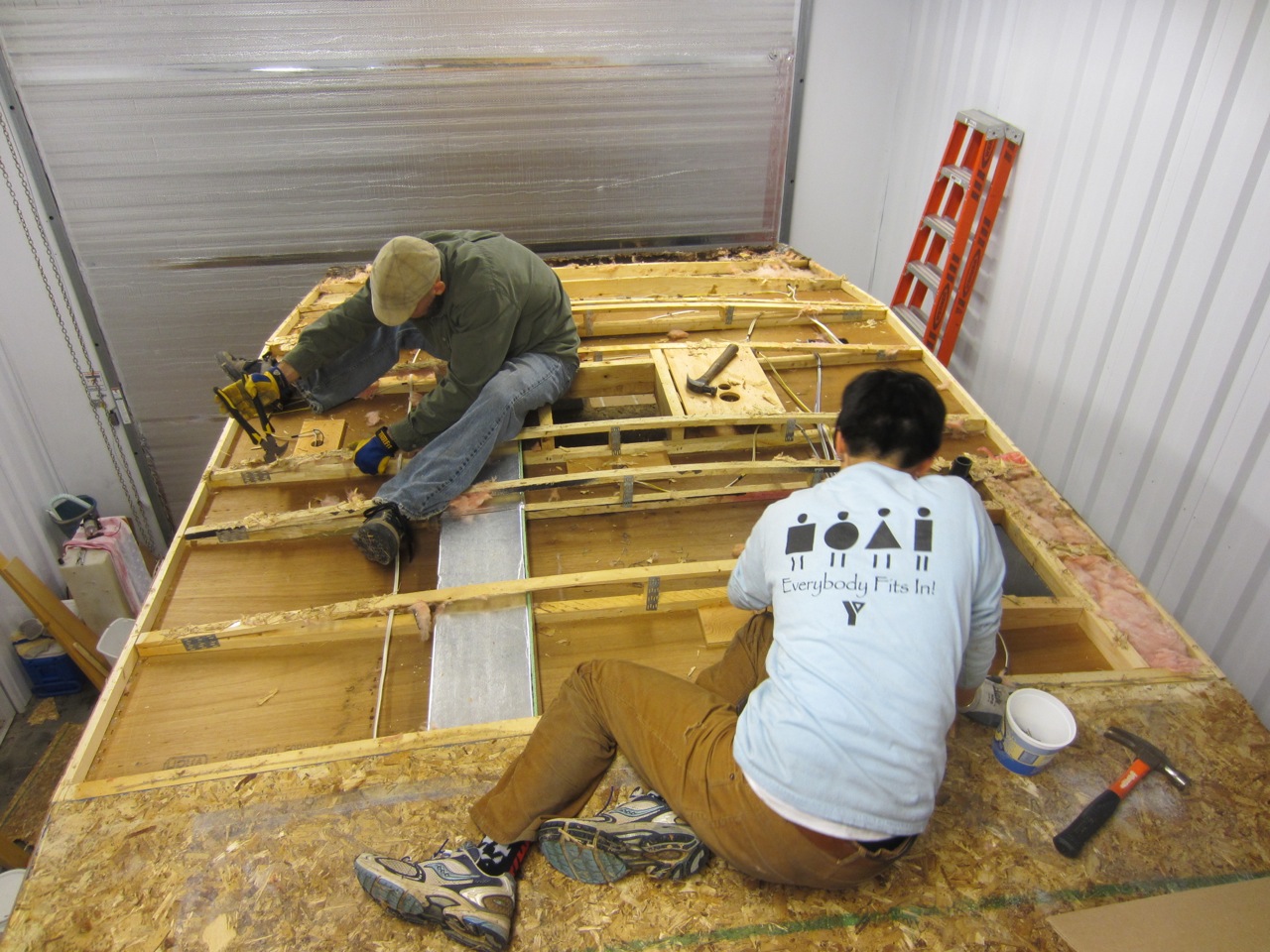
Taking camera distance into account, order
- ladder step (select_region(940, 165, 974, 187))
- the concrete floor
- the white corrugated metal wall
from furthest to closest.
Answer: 1. ladder step (select_region(940, 165, 974, 187))
2. the concrete floor
3. the white corrugated metal wall

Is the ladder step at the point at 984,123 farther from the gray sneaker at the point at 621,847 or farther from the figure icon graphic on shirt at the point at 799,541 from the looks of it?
the gray sneaker at the point at 621,847

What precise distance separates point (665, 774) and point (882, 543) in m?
0.78

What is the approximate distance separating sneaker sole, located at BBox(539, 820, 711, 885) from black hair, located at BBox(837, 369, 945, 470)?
106cm

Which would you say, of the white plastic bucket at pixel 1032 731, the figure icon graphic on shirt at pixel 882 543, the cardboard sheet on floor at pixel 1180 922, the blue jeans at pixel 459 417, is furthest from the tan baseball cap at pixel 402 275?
the cardboard sheet on floor at pixel 1180 922

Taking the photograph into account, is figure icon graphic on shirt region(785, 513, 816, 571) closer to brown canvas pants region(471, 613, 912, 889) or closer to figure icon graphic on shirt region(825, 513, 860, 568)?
figure icon graphic on shirt region(825, 513, 860, 568)

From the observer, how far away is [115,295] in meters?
5.20

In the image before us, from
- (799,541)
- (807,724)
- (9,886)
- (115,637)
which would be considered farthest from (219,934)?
(115,637)

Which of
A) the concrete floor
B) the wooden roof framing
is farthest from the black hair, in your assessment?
the concrete floor

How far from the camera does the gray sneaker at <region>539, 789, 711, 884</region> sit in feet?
5.77

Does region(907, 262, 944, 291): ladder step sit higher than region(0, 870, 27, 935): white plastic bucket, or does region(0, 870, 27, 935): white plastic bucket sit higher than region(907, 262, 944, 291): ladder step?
region(907, 262, 944, 291): ladder step

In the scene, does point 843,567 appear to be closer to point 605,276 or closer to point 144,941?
point 144,941

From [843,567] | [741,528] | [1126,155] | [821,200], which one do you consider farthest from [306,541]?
[821,200]

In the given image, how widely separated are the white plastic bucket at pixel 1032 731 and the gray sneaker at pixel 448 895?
140cm

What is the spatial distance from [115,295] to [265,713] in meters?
4.34
